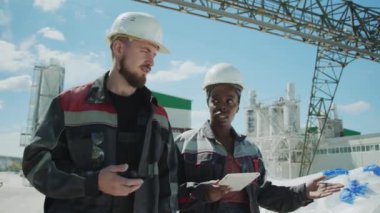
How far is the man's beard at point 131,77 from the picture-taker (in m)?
2.11

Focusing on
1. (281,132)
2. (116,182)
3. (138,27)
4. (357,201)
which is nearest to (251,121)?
(281,132)

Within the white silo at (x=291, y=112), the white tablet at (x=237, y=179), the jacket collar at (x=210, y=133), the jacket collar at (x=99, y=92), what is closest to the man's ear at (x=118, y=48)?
the jacket collar at (x=99, y=92)

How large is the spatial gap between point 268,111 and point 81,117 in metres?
27.8

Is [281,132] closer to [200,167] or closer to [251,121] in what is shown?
[251,121]

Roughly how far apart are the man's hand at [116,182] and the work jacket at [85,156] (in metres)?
0.08

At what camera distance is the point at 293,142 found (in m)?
25.8

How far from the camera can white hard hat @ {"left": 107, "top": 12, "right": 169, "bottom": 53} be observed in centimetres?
216

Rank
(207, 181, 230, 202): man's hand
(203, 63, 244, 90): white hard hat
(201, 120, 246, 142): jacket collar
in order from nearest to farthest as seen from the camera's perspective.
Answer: (207, 181, 230, 202): man's hand → (201, 120, 246, 142): jacket collar → (203, 63, 244, 90): white hard hat

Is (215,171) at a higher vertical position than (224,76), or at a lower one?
lower

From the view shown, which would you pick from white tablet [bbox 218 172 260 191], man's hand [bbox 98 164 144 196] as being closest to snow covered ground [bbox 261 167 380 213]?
white tablet [bbox 218 172 260 191]

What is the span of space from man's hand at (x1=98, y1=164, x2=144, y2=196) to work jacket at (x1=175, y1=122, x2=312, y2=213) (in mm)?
1005

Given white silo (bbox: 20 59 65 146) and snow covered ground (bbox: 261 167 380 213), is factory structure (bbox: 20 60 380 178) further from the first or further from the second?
snow covered ground (bbox: 261 167 380 213)

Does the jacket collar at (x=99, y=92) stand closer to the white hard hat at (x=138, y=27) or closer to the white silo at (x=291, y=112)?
the white hard hat at (x=138, y=27)

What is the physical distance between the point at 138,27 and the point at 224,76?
1.16 meters
